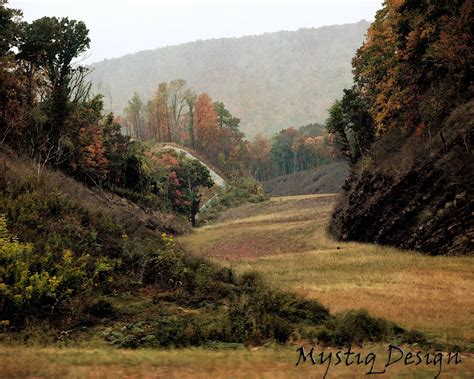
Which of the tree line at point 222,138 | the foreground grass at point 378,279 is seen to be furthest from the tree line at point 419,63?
the tree line at point 222,138

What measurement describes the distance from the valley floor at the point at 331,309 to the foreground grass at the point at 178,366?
1 cm

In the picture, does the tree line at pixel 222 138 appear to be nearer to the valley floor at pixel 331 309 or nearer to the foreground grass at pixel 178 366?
the valley floor at pixel 331 309

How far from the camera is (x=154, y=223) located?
39.7 metres

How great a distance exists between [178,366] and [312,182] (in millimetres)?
100951

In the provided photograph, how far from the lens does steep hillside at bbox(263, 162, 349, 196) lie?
321 feet

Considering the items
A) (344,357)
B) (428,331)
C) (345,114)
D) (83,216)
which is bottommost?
(428,331)

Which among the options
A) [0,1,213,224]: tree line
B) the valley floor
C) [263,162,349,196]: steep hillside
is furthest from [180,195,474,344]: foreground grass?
[263,162,349,196]: steep hillside

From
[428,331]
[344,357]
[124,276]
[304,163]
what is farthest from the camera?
[304,163]

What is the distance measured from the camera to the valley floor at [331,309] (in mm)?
7070

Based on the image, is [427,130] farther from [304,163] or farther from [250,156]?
[304,163]

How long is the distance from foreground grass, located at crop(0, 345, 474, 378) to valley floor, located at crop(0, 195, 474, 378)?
1 cm

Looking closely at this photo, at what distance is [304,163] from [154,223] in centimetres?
10156

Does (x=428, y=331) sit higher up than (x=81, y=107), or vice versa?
(x=81, y=107)

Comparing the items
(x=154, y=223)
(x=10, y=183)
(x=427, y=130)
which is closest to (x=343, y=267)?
(x=427, y=130)
